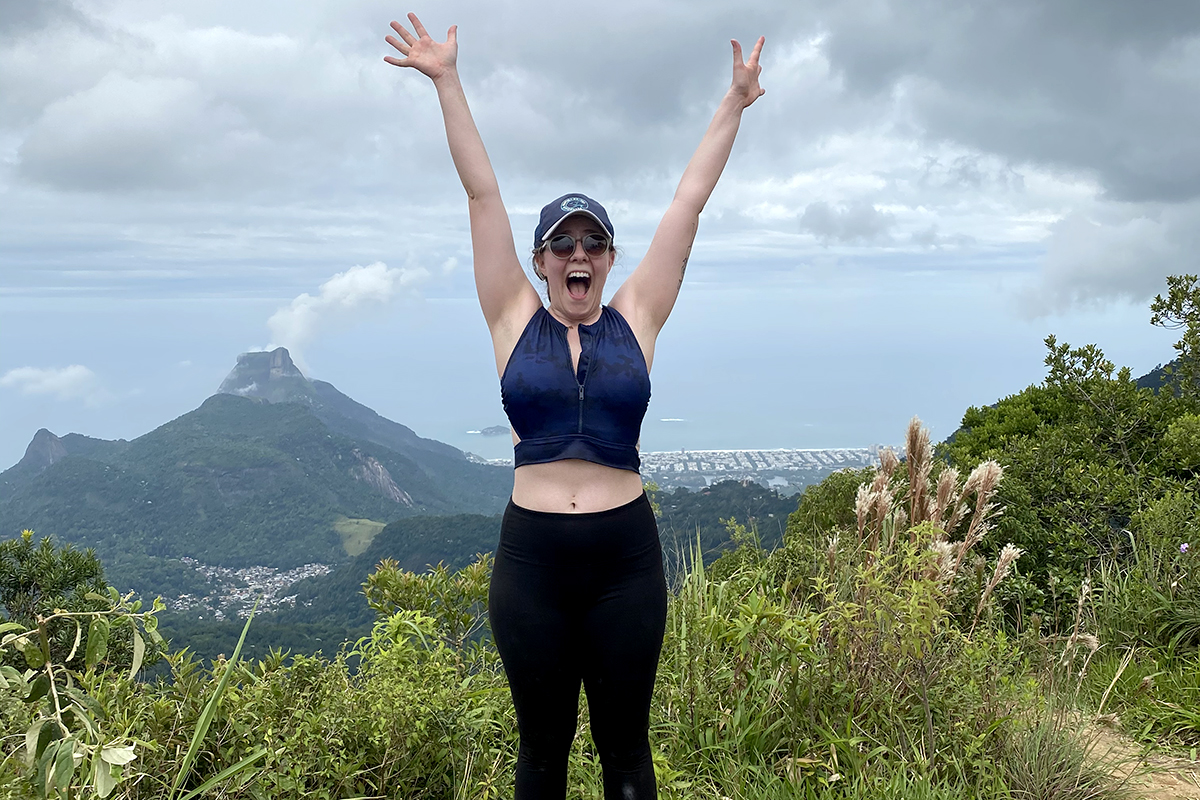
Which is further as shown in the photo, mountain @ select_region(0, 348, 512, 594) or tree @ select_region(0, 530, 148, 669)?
mountain @ select_region(0, 348, 512, 594)

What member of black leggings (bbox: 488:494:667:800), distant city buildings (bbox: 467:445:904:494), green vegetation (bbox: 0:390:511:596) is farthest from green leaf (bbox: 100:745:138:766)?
green vegetation (bbox: 0:390:511:596)

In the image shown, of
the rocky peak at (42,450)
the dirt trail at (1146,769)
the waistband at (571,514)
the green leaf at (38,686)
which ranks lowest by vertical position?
the rocky peak at (42,450)

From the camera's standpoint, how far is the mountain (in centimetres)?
9344

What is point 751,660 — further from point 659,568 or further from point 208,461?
point 208,461

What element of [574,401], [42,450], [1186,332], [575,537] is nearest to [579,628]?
[575,537]

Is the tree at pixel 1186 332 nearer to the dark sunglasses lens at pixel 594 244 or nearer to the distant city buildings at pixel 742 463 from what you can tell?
the dark sunglasses lens at pixel 594 244

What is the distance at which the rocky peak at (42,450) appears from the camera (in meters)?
129

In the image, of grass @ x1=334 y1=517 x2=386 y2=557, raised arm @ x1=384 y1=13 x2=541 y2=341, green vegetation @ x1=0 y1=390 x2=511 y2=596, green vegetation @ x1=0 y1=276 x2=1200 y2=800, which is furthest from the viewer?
green vegetation @ x1=0 y1=390 x2=511 y2=596

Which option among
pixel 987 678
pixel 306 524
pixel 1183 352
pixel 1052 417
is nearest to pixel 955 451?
pixel 1052 417

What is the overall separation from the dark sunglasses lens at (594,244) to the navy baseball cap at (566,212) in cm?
4

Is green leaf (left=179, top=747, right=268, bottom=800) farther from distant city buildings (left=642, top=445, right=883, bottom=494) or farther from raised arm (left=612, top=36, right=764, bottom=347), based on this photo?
distant city buildings (left=642, top=445, right=883, bottom=494)

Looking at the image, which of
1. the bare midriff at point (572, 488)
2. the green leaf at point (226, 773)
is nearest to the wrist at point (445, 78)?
the bare midriff at point (572, 488)

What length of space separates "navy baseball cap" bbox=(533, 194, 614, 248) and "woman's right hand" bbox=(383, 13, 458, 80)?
0.76 meters

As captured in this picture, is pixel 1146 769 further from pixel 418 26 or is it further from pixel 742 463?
pixel 742 463
